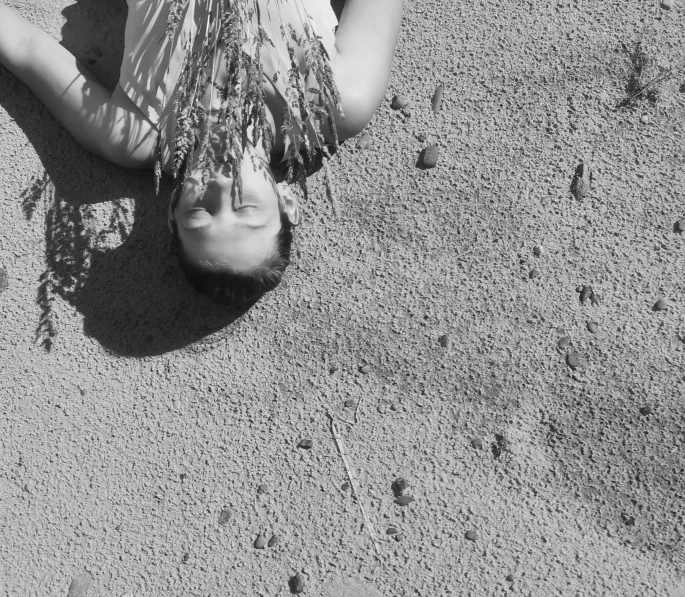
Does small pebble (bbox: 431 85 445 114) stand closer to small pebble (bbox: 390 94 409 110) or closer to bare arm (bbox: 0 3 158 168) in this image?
small pebble (bbox: 390 94 409 110)

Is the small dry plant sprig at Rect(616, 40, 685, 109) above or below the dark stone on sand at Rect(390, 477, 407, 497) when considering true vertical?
above

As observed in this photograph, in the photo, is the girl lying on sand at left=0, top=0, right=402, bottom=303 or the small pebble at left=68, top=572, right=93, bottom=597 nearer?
the girl lying on sand at left=0, top=0, right=402, bottom=303

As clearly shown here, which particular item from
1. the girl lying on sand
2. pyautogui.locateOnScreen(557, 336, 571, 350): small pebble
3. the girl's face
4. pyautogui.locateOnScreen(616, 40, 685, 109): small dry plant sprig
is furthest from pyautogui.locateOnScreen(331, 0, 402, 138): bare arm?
pyautogui.locateOnScreen(557, 336, 571, 350): small pebble

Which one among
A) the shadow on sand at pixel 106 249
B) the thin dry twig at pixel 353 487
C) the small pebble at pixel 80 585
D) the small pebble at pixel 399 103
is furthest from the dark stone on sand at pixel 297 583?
the small pebble at pixel 399 103

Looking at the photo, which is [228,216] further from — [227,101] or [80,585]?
[80,585]

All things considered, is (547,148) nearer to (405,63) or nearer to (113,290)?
(405,63)

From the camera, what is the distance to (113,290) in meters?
2.13

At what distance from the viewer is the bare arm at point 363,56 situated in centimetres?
196

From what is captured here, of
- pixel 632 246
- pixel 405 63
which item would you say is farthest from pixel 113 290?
pixel 632 246

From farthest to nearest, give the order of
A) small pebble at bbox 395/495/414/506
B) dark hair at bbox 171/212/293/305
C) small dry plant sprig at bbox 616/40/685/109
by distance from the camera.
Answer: small dry plant sprig at bbox 616/40/685/109 < small pebble at bbox 395/495/414/506 < dark hair at bbox 171/212/293/305

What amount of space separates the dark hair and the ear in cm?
2

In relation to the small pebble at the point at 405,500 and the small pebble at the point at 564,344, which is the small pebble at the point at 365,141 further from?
the small pebble at the point at 405,500

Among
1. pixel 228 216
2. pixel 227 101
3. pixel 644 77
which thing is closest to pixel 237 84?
pixel 227 101

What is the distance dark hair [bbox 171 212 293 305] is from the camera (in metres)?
1.87
